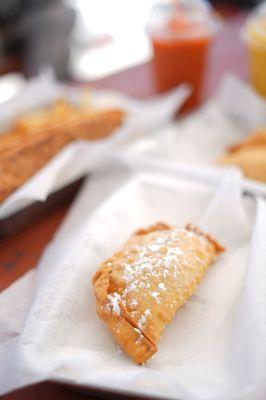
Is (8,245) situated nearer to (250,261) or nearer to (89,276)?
(89,276)

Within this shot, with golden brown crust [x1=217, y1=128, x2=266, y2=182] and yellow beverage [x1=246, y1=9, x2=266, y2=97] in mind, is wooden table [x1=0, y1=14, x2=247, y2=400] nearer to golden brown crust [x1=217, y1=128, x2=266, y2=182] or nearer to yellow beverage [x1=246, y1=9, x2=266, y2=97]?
yellow beverage [x1=246, y1=9, x2=266, y2=97]

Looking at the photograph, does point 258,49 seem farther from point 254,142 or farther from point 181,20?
point 254,142

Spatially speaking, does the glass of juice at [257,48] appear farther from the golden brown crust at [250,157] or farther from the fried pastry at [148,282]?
the fried pastry at [148,282]

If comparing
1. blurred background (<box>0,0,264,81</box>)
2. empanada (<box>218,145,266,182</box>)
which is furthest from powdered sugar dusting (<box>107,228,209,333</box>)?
blurred background (<box>0,0,264,81</box>)

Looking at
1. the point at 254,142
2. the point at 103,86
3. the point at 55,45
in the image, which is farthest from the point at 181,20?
the point at 55,45

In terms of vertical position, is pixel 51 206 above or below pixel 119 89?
above

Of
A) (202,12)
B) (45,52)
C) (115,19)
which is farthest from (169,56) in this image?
(115,19)
